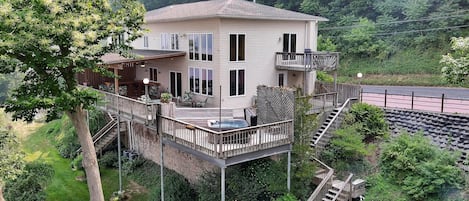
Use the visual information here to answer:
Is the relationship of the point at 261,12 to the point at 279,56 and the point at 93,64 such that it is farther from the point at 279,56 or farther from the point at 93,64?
the point at 93,64

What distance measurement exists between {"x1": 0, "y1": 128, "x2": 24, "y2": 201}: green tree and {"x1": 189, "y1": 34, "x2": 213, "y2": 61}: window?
9.39 m

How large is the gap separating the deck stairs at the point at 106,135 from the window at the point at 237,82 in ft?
22.7

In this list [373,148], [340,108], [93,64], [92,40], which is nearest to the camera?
[92,40]

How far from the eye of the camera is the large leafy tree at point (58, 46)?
10.3 metres

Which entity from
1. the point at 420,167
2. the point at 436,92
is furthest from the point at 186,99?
the point at 436,92

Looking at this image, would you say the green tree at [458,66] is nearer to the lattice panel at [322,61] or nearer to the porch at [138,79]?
the lattice panel at [322,61]

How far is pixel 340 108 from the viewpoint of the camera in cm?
1800

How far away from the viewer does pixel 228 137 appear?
498 inches

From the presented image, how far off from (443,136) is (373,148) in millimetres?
2825

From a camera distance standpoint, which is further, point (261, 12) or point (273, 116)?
point (261, 12)

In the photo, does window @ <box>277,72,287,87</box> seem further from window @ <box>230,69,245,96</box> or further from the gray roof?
the gray roof

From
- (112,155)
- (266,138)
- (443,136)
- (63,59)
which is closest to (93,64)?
(63,59)

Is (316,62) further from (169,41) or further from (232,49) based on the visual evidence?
(169,41)

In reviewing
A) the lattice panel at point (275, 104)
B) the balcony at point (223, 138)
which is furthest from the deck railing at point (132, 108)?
the lattice panel at point (275, 104)
